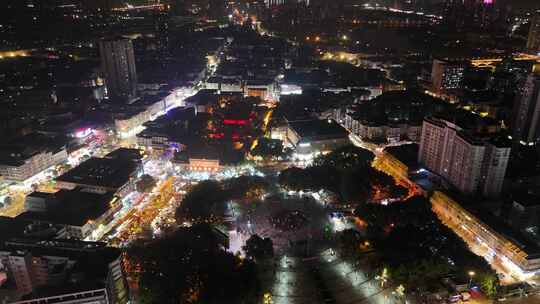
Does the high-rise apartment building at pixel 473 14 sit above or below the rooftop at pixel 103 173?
above

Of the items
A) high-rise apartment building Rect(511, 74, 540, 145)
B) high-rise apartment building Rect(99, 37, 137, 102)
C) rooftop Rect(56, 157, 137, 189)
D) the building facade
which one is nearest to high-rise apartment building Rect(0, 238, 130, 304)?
rooftop Rect(56, 157, 137, 189)

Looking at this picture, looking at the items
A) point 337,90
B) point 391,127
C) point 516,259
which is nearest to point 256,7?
point 337,90

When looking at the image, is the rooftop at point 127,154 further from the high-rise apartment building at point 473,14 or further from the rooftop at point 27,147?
the high-rise apartment building at point 473,14

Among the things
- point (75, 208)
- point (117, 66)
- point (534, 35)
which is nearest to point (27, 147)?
point (75, 208)

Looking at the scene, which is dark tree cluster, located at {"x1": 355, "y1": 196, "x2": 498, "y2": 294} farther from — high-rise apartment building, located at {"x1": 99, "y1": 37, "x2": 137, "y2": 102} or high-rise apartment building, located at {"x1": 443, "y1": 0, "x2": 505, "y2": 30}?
high-rise apartment building, located at {"x1": 443, "y1": 0, "x2": 505, "y2": 30}

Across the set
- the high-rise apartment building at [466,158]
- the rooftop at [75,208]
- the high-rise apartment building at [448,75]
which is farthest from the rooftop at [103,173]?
the high-rise apartment building at [448,75]

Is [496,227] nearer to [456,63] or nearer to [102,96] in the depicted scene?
[456,63]

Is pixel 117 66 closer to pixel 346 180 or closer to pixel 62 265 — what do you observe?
pixel 346 180
